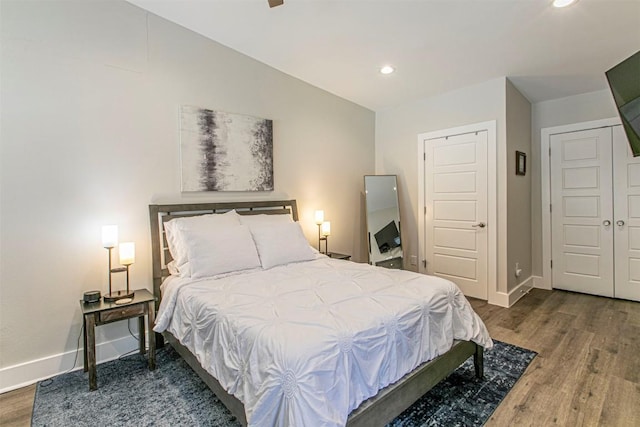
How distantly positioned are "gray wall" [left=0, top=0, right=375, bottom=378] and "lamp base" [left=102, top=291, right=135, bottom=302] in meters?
0.19

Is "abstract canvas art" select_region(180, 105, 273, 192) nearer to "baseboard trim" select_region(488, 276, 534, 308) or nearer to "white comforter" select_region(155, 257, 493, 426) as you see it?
"white comforter" select_region(155, 257, 493, 426)

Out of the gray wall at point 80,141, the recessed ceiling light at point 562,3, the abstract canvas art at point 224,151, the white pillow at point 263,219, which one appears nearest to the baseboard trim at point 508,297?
the white pillow at point 263,219

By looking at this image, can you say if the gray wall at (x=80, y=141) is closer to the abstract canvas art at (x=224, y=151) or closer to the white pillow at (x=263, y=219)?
the abstract canvas art at (x=224, y=151)

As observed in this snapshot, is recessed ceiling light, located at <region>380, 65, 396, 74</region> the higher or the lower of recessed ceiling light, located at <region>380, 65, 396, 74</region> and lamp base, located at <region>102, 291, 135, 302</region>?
the higher

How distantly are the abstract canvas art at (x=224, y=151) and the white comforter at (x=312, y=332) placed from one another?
1104mm

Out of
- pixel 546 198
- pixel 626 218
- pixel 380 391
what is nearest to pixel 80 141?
pixel 380 391

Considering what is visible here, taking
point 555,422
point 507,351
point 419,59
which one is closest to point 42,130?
point 419,59

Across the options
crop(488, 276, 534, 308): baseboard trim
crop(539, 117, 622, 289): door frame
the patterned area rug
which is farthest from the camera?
crop(539, 117, 622, 289): door frame

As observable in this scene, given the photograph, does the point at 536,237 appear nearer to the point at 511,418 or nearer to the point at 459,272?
the point at 459,272

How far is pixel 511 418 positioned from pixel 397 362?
2.89ft

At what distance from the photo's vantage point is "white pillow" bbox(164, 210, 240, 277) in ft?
8.50

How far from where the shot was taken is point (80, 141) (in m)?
2.45

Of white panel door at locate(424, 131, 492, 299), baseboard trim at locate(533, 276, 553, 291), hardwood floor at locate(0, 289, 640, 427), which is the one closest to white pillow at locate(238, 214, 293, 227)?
hardwood floor at locate(0, 289, 640, 427)

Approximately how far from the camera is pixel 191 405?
1.97 metres
